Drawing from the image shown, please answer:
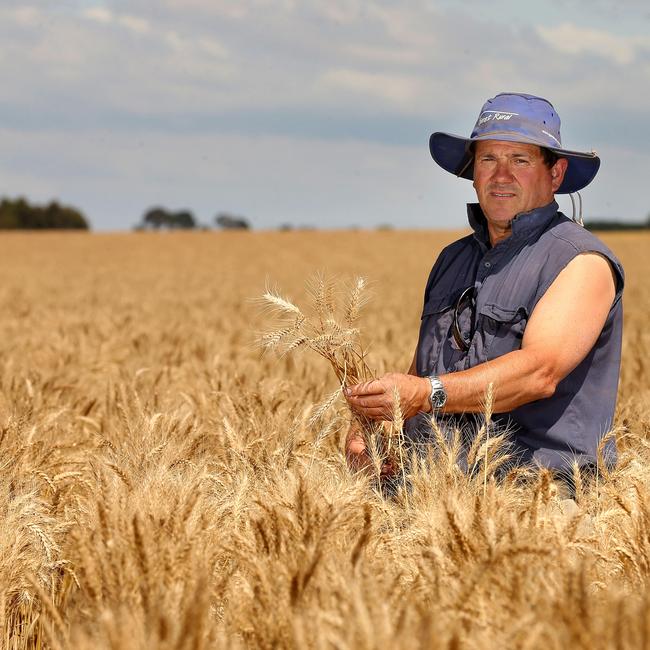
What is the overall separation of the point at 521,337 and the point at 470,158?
0.83 meters

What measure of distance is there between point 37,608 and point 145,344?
188 inches

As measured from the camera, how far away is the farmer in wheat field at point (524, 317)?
2.78 metres

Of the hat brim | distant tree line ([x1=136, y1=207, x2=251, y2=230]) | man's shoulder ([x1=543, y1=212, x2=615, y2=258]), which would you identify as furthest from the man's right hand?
distant tree line ([x1=136, y1=207, x2=251, y2=230])

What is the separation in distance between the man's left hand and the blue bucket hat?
912mm

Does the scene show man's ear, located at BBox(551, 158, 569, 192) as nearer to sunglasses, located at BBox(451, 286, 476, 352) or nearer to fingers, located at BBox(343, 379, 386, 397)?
sunglasses, located at BBox(451, 286, 476, 352)

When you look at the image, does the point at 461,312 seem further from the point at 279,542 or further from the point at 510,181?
the point at 279,542

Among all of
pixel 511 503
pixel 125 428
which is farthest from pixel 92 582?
pixel 125 428

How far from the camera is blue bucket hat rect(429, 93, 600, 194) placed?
3080mm

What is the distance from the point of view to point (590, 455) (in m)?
3.02

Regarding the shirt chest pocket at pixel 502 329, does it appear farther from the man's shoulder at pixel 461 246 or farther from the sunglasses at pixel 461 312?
the man's shoulder at pixel 461 246

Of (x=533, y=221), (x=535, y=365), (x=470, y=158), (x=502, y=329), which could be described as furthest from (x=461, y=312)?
(x=470, y=158)

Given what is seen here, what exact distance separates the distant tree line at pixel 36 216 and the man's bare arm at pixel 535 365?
8381cm

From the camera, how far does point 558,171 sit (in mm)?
3277

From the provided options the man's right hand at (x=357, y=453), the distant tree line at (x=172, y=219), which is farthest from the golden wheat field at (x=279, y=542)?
the distant tree line at (x=172, y=219)
